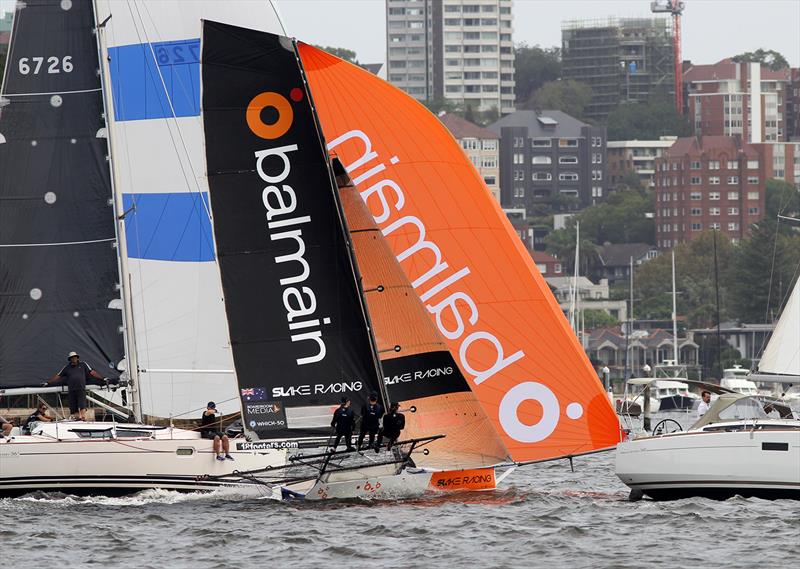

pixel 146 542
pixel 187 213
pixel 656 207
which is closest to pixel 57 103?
pixel 187 213

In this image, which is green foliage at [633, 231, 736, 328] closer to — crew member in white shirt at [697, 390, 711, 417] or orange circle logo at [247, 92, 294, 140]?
crew member in white shirt at [697, 390, 711, 417]

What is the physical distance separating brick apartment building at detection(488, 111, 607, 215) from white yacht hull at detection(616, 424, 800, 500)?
160m

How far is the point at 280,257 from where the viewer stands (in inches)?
848

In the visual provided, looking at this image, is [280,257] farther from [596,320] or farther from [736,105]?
[736,105]

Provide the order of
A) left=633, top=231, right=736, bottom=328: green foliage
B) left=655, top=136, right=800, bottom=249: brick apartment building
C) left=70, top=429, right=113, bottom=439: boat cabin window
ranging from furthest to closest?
1. left=655, top=136, right=800, bottom=249: brick apartment building
2. left=633, top=231, right=736, bottom=328: green foliage
3. left=70, top=429, right=113, bottom=439: boat cabin window

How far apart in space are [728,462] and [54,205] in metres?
8.65

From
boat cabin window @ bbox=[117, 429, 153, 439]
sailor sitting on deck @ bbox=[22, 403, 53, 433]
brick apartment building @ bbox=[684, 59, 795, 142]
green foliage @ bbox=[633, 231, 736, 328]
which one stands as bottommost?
green foliage @ bbox=[633, 231, 736, 328]

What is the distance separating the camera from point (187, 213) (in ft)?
87.8

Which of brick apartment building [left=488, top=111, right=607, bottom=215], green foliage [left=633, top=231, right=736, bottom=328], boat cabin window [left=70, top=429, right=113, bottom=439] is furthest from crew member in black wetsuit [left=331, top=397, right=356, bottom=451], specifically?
brick apartment building [left=488, top=111, right=607, bottom=215]

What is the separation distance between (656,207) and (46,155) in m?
140

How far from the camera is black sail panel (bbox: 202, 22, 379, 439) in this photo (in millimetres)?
21500

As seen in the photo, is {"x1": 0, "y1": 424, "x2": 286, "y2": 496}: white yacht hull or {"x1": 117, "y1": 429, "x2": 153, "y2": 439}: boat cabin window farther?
{"x1": 117, "y1": 429, "x2": 153, "y2": 439}: boat cabin window

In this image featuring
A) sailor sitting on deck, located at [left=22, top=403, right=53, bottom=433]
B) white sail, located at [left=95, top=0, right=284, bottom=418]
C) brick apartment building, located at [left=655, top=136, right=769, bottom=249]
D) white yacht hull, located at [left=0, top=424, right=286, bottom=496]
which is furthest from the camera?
brick apartment building, located at [left=655, top=136, right=769, bottom=249]

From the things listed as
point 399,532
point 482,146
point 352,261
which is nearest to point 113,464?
point 352,261
